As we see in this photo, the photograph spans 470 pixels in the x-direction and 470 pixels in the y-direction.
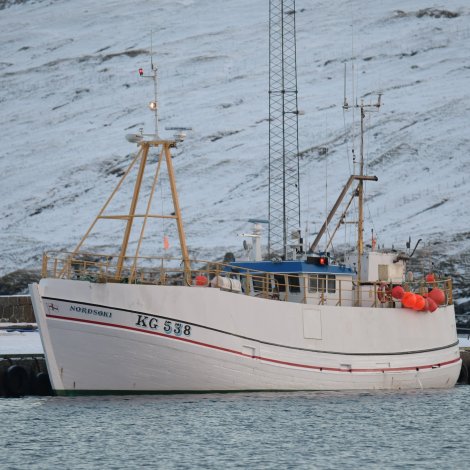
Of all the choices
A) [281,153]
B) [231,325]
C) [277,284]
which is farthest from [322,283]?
[281,153]

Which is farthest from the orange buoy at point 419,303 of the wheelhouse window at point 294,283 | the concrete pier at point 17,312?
the concrete pier at point 17,312

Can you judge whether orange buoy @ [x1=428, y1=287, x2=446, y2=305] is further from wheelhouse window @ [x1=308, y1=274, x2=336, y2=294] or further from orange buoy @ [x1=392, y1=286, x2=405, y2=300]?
wheelhouse window @ [x1=308, y1=274, x2=336, y2=294]

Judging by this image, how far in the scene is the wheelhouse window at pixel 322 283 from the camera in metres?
41.2

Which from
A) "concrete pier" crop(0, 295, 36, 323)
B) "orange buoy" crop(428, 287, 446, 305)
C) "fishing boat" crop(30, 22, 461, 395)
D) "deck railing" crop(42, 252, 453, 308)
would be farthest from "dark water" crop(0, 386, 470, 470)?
"concrete pier" crop(0, 295, 36, 323)

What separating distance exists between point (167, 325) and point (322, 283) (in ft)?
19.7

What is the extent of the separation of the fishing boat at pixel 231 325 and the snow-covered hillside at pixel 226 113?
29099 mm

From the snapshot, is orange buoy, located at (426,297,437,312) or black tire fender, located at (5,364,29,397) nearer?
black tire fender, located at (5,364,29,397)

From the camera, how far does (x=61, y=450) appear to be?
3073 cm

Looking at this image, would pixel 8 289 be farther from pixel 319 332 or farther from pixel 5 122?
pixel 5 122

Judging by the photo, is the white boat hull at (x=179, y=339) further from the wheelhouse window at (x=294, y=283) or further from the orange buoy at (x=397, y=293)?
the orange buoy at (x=397, y=293)

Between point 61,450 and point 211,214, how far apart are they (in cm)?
6553

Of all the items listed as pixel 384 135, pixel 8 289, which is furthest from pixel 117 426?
pixel 384 135

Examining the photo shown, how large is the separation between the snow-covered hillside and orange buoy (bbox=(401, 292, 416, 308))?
29101mm

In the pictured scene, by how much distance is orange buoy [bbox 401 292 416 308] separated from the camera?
138 ft
